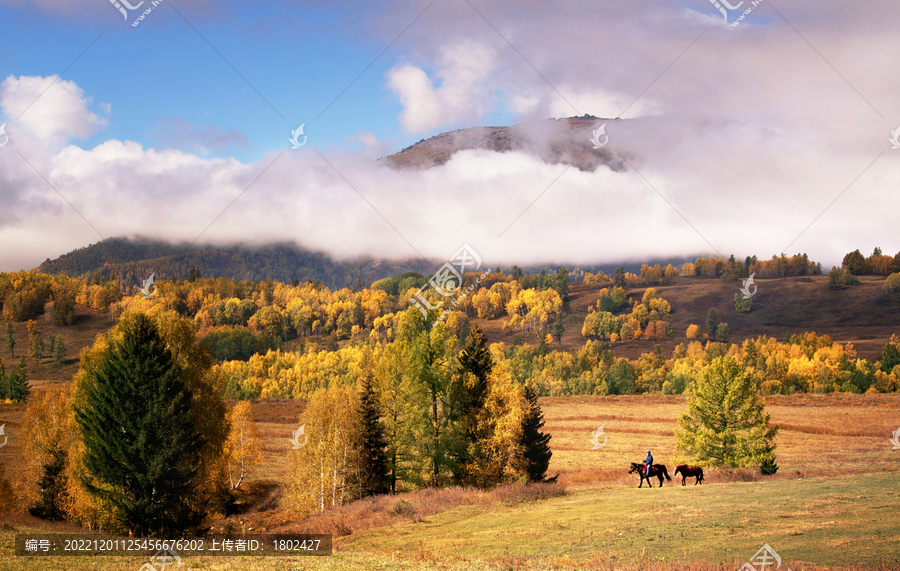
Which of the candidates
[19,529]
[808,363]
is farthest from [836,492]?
[808,363]

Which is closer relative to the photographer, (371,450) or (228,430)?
(228,430)

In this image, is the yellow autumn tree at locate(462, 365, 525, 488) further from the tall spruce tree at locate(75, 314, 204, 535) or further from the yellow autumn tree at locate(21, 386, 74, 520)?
the yellow autumn tree at locate(21, 386, 74, 520)

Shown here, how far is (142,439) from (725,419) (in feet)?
152

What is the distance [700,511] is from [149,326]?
34.6 meters

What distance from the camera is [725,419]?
170ft

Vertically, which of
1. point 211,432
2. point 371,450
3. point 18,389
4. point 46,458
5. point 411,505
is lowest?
point 411,505

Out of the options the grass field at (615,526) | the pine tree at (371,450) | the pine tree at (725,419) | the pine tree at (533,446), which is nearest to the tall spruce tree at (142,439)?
the grass field at (615,526)

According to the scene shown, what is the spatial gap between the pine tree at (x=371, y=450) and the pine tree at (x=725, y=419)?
27.0m

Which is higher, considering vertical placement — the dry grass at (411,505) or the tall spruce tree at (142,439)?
the tall spruce tree at (142,439)

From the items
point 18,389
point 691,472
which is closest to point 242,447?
point 691,472

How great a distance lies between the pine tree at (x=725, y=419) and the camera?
4995cm

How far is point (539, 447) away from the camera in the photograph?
4878 centimetres

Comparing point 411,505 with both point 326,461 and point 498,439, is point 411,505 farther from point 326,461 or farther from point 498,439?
point 326,461

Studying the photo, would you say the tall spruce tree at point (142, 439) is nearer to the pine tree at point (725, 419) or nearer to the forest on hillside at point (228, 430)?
the forest on hillside at point (228, 430)
